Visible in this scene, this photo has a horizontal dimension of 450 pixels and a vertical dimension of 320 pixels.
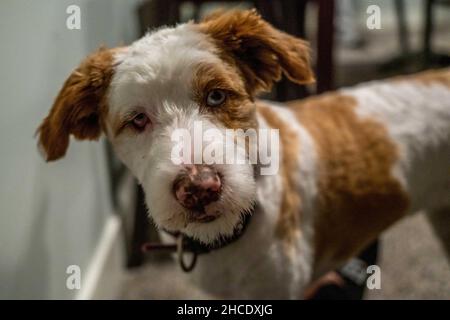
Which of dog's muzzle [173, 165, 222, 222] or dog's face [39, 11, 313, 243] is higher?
dog's face [39, 11, 313, 243]

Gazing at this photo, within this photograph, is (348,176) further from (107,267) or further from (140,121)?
(107,267)

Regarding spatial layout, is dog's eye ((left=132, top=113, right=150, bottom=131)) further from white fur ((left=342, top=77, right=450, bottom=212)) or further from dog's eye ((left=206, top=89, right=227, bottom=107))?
white fur ((left=342, top=77, right=450, bottom=212))

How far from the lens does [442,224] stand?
1591mm

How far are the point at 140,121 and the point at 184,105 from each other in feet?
0.30

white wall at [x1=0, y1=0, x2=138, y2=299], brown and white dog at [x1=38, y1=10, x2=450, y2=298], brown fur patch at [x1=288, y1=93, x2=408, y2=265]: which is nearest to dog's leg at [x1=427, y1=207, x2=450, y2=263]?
brown and white dog at [x1=38, y1=10, x2=450, y2=298]

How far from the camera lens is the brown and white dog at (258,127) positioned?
2.74 ft

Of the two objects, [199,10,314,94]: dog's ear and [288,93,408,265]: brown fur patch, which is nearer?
[199,10,314,94]: dog's ear

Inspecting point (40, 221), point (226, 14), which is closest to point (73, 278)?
point (40, 221)

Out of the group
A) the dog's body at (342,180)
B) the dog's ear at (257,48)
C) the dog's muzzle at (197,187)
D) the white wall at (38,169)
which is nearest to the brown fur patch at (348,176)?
the dog's body at (342,180)

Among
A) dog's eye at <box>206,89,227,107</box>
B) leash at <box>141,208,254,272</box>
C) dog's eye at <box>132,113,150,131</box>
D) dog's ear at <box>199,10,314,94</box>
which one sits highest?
dog's ear at <box>199,10,314,94</box>

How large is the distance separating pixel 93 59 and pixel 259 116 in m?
0.35

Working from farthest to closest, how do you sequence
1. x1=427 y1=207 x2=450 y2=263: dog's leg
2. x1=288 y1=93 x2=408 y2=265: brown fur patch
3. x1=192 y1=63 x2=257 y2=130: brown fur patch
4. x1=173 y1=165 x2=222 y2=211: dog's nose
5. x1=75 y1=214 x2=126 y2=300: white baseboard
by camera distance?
x1=427 y1=207 x2=450 y2=263: dog's leg < x1=75 y1=214 x2=126 y2=300: white baseboard < x1=288 y1=93 x2=408 y2=265: brown fur patch < x1=192 y1=63 x2=257 y2=130: brown fur patch < x1=173 y1=165 x2=222 y2=211: dog's nose

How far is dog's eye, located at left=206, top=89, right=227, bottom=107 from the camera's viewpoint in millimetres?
876

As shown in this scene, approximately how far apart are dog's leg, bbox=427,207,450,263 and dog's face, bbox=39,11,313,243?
858 mm
